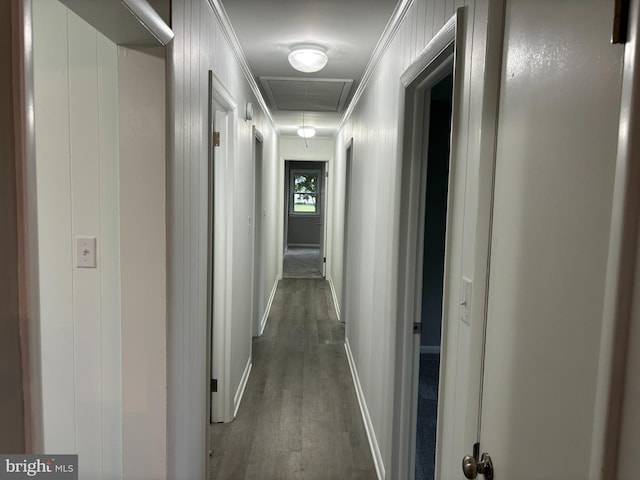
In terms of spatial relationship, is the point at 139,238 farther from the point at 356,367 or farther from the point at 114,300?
the point at 356,367

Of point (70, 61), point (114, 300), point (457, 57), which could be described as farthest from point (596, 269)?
point (70, 61)

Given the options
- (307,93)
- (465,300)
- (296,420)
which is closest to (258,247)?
(307,93)

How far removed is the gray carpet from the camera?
831 centimetres

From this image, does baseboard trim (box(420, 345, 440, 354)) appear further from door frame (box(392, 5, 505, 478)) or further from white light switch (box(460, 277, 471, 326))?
white light switch (box(460, 277, 471, 326))

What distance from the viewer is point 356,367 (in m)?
3.63

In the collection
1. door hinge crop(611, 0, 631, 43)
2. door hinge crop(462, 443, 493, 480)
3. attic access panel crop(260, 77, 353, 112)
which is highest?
attic access panel crop(260, 77, 353, 112)

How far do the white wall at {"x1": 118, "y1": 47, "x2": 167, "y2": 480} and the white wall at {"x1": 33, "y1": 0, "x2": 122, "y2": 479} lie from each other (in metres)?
0.12

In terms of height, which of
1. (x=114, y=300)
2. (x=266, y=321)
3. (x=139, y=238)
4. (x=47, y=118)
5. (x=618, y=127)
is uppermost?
(x=47, y=118)

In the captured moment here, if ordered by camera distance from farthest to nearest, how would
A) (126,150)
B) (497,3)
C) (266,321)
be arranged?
(266,321) < (126,150) < (497,3)

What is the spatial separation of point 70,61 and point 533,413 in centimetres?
173

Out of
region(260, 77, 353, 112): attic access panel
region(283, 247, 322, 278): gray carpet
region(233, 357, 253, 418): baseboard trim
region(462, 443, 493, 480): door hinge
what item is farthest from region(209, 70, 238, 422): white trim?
region(283, 247, 322, 278): gray carpet

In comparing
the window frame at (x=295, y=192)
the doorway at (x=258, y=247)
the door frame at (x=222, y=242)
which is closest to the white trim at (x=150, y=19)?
the door frame at (x=222, y=242)

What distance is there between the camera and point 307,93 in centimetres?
407

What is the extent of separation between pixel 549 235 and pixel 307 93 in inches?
142
